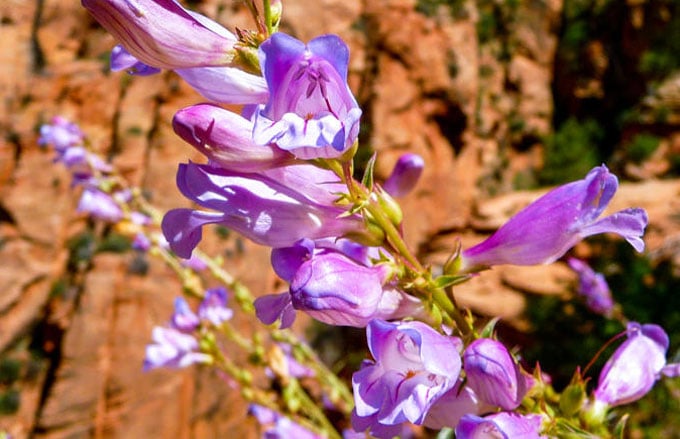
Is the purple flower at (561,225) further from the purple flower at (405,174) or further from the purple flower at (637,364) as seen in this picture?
the purple flower at (405,174)

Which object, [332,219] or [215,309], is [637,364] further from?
[215,309]

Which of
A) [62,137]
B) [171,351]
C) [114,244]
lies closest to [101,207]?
[62,137]

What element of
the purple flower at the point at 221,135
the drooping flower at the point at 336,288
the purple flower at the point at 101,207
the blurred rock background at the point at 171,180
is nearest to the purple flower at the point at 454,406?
the drooping flower at the point at 336,288

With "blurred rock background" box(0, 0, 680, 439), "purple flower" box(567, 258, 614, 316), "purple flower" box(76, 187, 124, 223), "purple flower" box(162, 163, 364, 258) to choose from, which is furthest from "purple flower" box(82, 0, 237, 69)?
"blurred rock background" box(0, 0, 680, 439)

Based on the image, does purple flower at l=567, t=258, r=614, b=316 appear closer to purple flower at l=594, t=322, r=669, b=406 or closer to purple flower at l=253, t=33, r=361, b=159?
purple flower at l=594, t=322, r=669, b=406

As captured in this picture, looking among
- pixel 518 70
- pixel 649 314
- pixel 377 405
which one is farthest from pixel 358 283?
pixel 518 70

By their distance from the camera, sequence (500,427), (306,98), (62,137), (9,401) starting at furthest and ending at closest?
(9,401) < (62,137) < (306,98) < (500,427)
